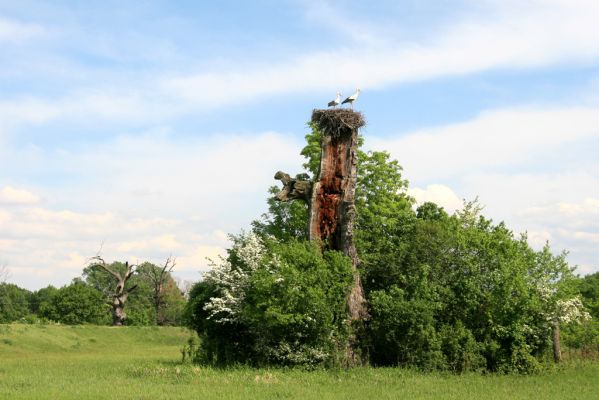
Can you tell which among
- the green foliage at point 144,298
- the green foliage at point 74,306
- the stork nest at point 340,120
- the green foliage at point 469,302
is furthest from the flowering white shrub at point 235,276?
the green foliage at point 74,306

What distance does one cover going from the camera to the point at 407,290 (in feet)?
91.1

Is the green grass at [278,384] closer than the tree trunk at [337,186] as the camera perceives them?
Yes

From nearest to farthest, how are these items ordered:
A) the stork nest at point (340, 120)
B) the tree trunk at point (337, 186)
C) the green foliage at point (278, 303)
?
the green foliage at point (278, 303)
the tree trunk at point (337, 186)
the stork nest at point (340, 120)

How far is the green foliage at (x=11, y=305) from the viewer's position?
9112 cm

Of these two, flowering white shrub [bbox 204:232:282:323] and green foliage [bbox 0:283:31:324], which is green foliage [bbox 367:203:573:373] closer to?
flowering white shrub [bbox 204:232:282:323]

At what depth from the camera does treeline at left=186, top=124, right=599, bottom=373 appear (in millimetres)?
25531

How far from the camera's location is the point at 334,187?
29.5m

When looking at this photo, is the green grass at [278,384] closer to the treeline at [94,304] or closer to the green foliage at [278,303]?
the green foliage at [278,303]

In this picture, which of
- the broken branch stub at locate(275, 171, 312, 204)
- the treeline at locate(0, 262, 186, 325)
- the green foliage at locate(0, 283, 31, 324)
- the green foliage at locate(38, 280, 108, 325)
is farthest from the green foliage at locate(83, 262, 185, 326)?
the broken branch stub at locate(275, 171, 312, 204)

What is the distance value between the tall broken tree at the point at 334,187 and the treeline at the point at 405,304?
59.3 inches

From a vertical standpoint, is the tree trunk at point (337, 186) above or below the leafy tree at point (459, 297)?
above

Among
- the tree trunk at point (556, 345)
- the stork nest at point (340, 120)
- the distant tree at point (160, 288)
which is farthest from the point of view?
the distant tree at point (160, 288)

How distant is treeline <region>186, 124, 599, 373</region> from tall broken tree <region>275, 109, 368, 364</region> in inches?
59.3

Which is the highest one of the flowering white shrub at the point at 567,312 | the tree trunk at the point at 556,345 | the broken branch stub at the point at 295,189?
the broken branch stub at the point at 295,189
